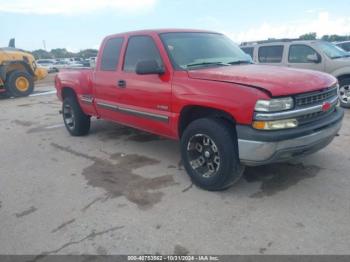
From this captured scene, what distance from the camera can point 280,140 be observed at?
323 cm

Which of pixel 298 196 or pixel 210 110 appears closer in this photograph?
pixel 298 196

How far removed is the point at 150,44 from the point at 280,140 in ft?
7.52

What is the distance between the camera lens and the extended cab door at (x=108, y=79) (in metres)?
5.15

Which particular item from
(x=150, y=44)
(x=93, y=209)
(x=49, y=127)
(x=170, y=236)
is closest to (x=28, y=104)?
(x=49, y=127)

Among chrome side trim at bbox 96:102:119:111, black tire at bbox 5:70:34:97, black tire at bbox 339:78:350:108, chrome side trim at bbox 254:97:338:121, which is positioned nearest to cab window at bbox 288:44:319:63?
black tire at bbox 339:78:350:108

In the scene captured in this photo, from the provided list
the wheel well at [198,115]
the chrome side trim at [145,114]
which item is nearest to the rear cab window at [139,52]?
the chrome side trim at [145,114]

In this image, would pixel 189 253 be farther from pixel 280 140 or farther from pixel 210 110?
pixel 210 110

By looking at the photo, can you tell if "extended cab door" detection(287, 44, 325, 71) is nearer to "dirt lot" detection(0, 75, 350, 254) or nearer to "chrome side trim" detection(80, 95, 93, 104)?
"dirt lot" detection(0, 75, 350, 254)

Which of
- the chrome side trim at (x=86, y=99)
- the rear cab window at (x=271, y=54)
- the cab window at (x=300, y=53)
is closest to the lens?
the chrome side trim at (x=86, y=99)

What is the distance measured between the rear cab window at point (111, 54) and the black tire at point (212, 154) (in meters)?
2.00

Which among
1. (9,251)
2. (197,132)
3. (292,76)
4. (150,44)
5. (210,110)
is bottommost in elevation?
(9,251)

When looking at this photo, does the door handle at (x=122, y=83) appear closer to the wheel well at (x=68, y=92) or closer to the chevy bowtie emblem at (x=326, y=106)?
the wheel well at (x=68, y=92)

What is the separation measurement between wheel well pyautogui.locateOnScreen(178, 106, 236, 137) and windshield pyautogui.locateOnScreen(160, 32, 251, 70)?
0.55 m

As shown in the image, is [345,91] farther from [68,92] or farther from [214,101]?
[68,92]
